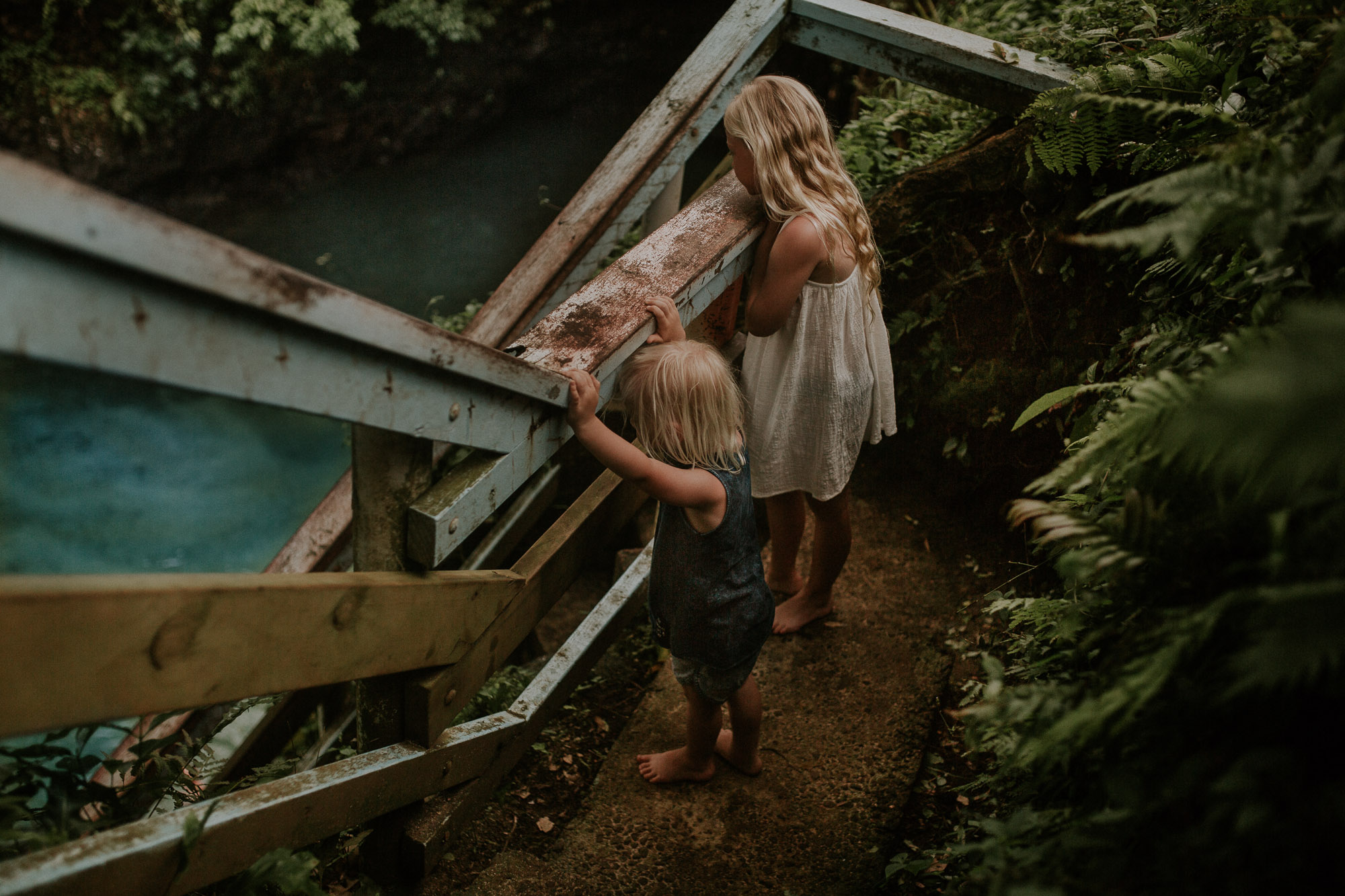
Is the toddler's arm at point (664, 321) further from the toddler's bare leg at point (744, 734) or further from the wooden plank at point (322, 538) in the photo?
the wooden plank at point (322, 538)

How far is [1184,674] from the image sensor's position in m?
1.18

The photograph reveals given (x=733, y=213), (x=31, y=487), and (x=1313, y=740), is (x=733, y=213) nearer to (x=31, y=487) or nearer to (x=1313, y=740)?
(x=1313, y=740)

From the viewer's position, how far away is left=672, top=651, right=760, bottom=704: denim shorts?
2088mm

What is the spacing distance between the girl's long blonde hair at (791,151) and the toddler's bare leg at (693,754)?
1.30 meters

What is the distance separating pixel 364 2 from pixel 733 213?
810cm

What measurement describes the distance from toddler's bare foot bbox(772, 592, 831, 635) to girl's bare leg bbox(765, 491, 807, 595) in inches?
3.4

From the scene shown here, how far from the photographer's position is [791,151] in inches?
84.0

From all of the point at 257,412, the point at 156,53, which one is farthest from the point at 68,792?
the point at 156,53

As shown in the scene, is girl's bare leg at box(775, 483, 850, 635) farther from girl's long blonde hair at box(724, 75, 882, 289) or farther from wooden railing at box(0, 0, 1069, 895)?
girl's long blonde hair at box(724, 75, 882, 289)

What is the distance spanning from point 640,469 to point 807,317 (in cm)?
82

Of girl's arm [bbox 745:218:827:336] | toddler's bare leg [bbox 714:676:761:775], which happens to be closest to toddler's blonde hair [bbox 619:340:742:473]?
girl's arm [bbox 745:218:827:336]

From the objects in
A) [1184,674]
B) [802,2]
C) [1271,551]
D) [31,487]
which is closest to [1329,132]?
[1271,551]

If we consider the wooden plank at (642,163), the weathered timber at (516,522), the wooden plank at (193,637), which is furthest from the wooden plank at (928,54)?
the wooden plank at (193,637)

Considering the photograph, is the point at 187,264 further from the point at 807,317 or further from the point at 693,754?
the point at 693,754
